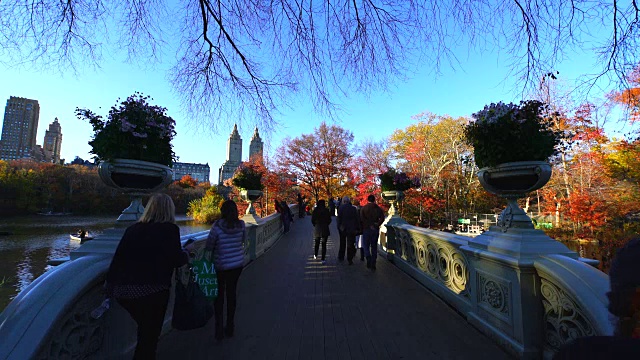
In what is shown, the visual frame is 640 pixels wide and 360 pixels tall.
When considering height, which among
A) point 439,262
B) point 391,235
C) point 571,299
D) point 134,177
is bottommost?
point 439,262

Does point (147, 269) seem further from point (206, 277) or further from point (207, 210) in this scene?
point (207, 210)

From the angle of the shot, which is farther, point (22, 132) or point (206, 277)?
point (22, 132)

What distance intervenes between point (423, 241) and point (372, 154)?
95.7 feet

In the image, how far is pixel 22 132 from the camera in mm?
24531

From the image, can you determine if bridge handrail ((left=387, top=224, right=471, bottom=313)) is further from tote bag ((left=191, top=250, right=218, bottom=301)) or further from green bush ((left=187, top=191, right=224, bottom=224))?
green bush ((left=187, top=191, right=224, bottom=224))

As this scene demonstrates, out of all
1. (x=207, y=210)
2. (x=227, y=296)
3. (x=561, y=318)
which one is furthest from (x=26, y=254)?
(x=561, y=318)

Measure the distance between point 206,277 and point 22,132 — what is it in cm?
3252

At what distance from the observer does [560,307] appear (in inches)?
92.4

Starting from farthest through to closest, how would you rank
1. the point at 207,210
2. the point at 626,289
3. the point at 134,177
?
the point at 207,210, the point at 134,177, the point at 626,289

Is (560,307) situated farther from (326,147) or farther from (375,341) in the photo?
(326,147)

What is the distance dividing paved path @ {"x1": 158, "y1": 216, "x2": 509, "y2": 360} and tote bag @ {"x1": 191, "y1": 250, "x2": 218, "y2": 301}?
58 cm

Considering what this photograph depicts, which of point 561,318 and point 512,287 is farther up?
point 512,287

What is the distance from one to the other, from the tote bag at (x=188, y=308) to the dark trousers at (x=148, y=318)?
190 millimetres

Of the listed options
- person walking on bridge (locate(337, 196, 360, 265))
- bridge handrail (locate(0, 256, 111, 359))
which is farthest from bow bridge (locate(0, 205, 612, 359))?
person walking on bridge (locate(337, 196, 360, 265))
